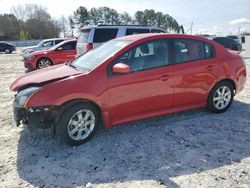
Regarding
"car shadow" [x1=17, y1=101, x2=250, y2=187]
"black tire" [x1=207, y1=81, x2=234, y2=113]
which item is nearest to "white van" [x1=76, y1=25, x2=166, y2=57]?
"black tire" [x1=207, y1=81, x2=234, y2=113]

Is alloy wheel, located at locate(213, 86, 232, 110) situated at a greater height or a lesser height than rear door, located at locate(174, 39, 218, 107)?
lesser

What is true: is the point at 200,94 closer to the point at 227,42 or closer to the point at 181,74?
the point at 181,74

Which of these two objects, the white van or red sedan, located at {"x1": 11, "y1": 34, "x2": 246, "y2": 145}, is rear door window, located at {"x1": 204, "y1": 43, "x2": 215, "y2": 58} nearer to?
red sedan, located at {"x1": 11, "y1": 34, "x2": 246, "y2": 145}

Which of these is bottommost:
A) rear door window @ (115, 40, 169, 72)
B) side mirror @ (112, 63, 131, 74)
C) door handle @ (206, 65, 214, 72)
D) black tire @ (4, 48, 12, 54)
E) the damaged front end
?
the damaged front end

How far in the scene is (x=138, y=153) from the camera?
13.0 feet

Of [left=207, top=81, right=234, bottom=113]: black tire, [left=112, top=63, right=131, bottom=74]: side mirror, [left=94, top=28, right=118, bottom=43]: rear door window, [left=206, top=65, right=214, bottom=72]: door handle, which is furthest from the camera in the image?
[left=94, top=28, right=118, bottom=43]: rear door window

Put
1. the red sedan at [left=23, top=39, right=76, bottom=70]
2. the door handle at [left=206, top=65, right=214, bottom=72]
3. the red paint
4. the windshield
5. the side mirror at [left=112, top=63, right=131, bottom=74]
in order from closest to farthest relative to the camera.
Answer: the red paint
the side mirror at [left=112, top=63, right=131, bottom=74]
the windshield
the door handle at [left=206, top=65, right=214, bottom=72]
the red sedan at [left=23, top=39, right=76, bottom=70]

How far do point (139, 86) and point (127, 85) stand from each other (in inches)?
8.9

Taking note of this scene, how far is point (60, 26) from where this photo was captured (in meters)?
70.6

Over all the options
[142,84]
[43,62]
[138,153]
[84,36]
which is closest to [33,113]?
[138,153]

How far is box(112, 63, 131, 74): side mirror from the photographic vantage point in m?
4.10

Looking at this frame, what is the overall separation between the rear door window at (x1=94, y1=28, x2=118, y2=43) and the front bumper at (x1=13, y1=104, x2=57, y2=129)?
6.93m

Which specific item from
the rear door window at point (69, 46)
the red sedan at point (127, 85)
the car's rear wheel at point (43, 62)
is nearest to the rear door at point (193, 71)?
the red sedan at point (127, 85)

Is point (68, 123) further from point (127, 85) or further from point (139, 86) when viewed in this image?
point (139, 86)
